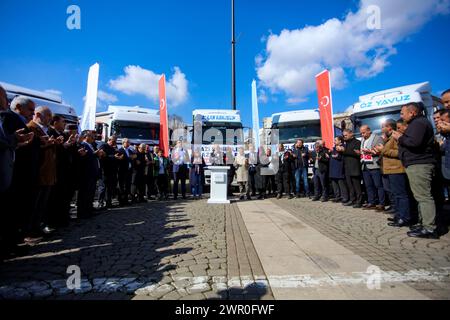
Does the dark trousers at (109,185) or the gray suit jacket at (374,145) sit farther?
the dark trousers at (109,185)

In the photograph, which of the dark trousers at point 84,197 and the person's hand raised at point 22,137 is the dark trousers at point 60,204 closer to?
the dark trousers at point 84,197

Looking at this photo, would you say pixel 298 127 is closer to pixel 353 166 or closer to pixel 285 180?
pixel 285 180

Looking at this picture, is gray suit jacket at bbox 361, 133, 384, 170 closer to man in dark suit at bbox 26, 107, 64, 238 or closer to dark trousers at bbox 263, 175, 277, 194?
dark trousers at bbox 263, 175, 277, 194

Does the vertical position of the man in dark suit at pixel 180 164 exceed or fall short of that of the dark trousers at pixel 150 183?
it exceeds it

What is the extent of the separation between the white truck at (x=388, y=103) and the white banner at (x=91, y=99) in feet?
36.2

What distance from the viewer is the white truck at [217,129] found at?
11086 millimetres

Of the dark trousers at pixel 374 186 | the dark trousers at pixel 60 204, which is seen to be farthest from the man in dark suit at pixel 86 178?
the dark trousers at pixel 374 186

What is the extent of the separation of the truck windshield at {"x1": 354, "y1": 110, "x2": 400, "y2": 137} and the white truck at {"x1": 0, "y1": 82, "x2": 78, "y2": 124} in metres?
11.8

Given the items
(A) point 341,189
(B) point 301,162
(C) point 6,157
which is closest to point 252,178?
(B) point 301,162

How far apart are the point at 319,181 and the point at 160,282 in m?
7.42

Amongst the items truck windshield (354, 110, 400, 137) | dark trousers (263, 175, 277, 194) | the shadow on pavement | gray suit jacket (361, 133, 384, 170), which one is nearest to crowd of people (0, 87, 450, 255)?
gray suit jacket (361, 133, 384, 170)
